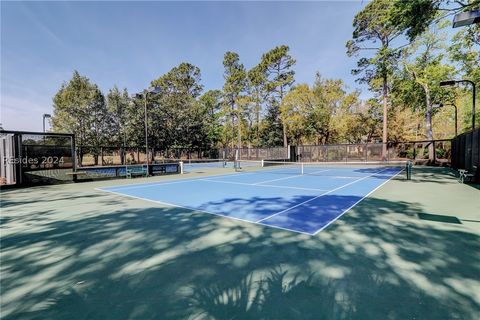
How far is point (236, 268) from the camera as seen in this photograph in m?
3.20

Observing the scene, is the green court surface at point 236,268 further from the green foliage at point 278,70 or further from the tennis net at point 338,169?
the green foliage at point 278,70

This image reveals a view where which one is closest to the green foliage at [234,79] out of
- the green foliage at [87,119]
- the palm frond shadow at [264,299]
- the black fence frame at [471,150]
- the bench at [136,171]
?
the green foliage at [87,119]

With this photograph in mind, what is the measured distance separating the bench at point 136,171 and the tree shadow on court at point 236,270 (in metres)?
9.80

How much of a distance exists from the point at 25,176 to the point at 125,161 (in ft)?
25.6

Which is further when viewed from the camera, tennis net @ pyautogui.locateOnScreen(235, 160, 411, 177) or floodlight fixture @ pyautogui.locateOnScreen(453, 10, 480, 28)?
tennis net @ pyautogui.locateOnScreen(235, 160, 411, 177)

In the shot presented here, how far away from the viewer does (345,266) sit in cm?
323

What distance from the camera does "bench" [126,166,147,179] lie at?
15.0m

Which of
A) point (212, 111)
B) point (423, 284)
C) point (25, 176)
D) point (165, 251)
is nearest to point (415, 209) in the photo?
point (423, 284)

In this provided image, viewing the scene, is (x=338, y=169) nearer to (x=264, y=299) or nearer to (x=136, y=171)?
(x=136, y=171)

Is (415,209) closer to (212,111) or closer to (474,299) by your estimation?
(474,299)

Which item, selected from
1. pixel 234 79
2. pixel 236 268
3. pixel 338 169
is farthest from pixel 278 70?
pixel 236 268

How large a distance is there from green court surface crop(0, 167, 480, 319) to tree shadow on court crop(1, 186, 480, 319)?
0.02 m

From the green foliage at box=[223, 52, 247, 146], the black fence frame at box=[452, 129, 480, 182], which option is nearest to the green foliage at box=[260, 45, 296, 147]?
the green foliage at box=[223, 52, 247, 146]

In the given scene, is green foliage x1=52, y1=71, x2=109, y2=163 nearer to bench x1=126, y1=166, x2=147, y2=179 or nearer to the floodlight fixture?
bench x1=126, y1=166, x2=147, y2=179
